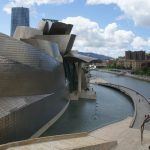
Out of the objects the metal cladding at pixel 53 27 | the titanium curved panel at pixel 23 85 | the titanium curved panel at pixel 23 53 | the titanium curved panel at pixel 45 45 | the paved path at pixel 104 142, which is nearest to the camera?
the paved path at pixel 104 142

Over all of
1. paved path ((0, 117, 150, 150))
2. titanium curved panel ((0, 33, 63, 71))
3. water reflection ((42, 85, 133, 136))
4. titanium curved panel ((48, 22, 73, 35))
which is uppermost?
titanium curved panel ((48, 22, 73, 35))

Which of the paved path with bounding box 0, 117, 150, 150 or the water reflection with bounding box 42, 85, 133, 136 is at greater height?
the paved path with bounding box 0, 117, 150, 150

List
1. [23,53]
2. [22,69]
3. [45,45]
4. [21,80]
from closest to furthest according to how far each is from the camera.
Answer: [21,80]
[22,69]
[23,53]
[45,45]

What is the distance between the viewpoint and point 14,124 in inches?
1085

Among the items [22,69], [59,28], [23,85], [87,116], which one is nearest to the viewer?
[22,69]

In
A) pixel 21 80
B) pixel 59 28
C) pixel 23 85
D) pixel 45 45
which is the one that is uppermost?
pixel 59 28

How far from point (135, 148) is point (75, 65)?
140 feet

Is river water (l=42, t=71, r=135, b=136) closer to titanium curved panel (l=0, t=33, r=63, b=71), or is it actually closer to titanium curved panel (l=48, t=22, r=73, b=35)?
titanium curved panel (l=0, t=33, r=63, b=71)

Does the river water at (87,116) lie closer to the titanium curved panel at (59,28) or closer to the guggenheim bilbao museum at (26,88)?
the guggenheim bilbao museum at (26,88)

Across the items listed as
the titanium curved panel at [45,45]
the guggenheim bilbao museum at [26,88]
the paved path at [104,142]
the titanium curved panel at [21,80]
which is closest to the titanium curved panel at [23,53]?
the guggenheim bilbao museum at [26,88]

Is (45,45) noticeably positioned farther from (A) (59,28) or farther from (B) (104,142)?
(A) (59,28)

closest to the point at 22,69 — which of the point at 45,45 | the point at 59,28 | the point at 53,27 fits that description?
the point at 45,45

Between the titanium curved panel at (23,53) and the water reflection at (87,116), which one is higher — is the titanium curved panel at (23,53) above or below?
above

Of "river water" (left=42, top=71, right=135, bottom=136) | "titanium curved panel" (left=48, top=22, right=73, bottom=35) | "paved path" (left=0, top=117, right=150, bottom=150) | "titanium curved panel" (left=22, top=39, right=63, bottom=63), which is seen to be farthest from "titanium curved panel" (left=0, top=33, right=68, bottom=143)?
"titanium curved panel" (left=48, top=22, right=73, bottom=35)
